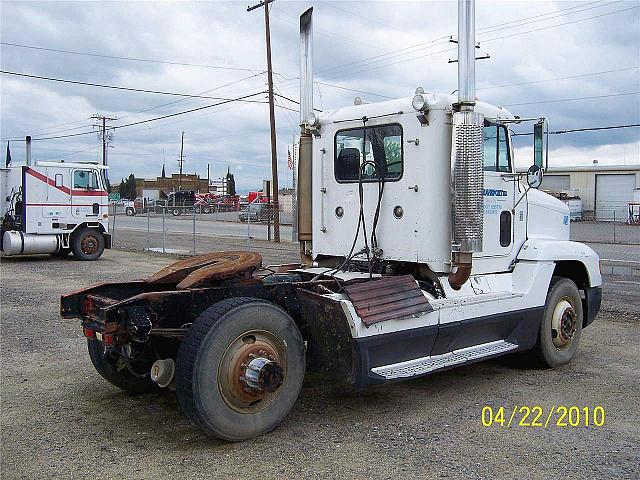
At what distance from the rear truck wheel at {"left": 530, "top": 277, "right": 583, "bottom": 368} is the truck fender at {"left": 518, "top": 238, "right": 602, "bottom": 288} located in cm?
28

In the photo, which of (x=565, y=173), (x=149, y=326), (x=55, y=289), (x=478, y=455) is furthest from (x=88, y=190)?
(x=565, y=173)

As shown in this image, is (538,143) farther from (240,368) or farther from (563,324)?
(240,368)

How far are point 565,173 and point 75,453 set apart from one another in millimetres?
51389

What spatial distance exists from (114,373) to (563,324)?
184 inches

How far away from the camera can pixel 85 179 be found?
20.1 m

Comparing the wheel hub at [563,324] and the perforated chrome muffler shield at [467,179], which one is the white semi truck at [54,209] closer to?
the wheel hub at [563,324]

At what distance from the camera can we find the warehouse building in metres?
47.8

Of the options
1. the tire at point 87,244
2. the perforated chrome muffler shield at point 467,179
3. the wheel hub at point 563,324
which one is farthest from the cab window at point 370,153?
the tire at point 87,244

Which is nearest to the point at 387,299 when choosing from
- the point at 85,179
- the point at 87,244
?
the point at 87,244

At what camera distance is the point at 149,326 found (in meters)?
5.01

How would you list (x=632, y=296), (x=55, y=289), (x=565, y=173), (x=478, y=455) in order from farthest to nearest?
(x=565, y=173)
(x=55, y=289)
(x=632, y=296)
(x=478, y=455)

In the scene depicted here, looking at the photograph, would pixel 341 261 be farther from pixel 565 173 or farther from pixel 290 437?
pixel 565 173

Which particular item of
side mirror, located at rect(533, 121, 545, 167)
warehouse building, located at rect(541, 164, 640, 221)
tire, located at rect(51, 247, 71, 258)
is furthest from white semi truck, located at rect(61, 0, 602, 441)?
warehouse building, located at rect(541, 164, 640, 221)

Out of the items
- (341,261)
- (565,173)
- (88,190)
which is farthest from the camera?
(565,173)
